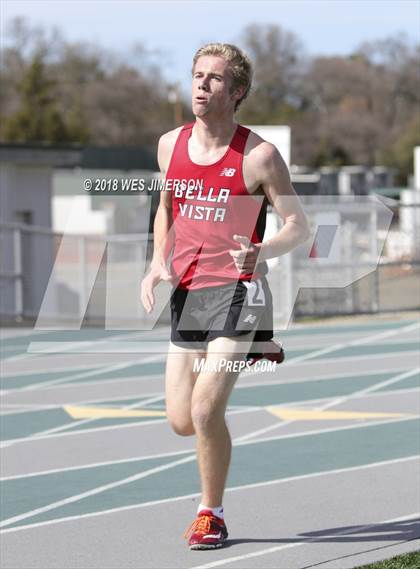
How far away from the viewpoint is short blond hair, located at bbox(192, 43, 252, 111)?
215 inches

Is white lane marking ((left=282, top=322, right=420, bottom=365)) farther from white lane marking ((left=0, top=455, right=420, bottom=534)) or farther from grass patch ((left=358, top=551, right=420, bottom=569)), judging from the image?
grass patch ((left=358, top=551, right=420, bottom=569))

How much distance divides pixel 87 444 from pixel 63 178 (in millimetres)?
52798

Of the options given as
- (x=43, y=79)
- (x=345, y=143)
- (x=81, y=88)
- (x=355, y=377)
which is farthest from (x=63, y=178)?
(x=355, y=377)

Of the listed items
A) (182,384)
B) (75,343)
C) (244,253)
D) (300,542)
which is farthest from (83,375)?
(244,253)

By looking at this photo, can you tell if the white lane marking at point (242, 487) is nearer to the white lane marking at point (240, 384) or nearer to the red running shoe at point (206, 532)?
the red running shoe at point (206, 532)

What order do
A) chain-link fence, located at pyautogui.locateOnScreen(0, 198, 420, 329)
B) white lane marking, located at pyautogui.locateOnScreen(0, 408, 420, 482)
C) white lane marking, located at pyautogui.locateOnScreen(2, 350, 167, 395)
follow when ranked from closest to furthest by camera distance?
white lane marking, located at pyautogui.locateOnScreen(0, 408, 420, 482) < white lane marking, located at pyautogui.locateOnScreen(2, 350, 167, 395) < chain-link fence, located at pyautogui.locateOnScreen(0, 198, 420, 329)

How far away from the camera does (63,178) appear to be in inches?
2395

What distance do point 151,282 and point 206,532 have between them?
1.23 metres

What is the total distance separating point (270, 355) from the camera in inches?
227

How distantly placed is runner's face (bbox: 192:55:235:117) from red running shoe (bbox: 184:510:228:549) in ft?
6.33

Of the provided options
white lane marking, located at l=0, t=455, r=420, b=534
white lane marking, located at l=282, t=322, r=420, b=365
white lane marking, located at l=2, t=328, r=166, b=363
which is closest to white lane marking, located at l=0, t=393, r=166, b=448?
white lane marking, located at l=0, t=455, r=420, b=534

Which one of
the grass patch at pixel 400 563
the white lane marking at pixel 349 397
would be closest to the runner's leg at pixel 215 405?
the grass patch at pixel 400 563

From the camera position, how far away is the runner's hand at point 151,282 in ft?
18.8

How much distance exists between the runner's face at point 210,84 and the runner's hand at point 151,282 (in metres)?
0.78
